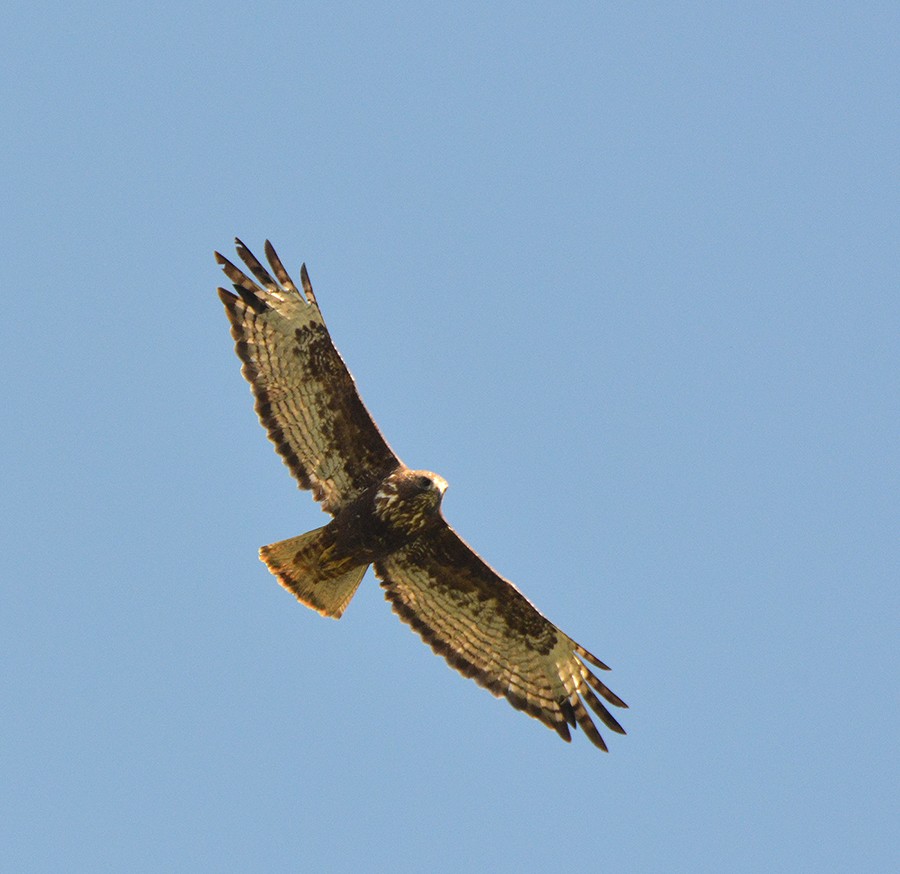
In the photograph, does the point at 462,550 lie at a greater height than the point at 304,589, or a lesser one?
greater

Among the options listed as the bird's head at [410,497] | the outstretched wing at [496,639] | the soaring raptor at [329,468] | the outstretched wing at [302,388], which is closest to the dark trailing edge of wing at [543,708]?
the outstretched wing at [496,639]

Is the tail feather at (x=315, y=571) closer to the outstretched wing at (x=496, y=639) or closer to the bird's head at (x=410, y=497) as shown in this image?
the outstretched wing at (x=496, y=639)

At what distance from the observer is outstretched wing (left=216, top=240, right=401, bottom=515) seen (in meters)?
→ 13.9

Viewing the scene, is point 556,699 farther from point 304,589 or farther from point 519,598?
point 304,589

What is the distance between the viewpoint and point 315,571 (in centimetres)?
1412

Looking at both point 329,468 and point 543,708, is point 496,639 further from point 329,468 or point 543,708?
point 329,468

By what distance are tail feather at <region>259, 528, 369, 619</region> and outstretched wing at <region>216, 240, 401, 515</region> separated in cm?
38

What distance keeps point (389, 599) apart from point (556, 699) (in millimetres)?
1843

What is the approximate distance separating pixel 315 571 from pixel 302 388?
166 centimetres

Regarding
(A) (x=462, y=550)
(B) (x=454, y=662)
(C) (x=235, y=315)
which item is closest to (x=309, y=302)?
(C) (x=235, y=315)

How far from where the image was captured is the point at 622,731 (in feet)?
48.4

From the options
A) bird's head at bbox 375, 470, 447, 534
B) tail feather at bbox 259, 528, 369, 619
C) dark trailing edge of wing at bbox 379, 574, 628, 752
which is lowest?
tail feather at bbox 259, 528, 369, 619

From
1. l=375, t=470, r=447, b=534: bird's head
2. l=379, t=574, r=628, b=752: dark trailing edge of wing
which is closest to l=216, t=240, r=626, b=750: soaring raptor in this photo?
l=375, t=470, r=447, b=534: bird's head

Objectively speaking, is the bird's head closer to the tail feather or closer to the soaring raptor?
the soaring raptor
